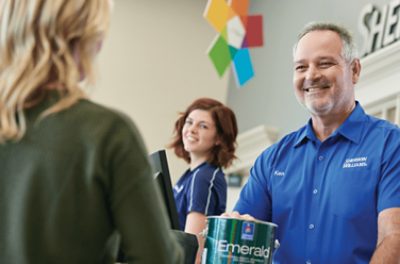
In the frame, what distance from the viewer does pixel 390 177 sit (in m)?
1.93

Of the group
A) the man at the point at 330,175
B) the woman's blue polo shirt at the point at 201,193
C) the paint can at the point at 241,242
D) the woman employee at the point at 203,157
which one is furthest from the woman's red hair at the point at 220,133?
the paint can at the point at 241,242

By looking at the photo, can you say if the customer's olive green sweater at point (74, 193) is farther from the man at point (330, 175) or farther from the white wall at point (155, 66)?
the white wall at point (155, 66)

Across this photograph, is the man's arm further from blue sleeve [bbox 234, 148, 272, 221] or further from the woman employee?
the woman employee

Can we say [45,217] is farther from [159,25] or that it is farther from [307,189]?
[159,25]

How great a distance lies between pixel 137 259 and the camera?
1.02 meters

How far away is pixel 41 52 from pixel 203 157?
6.36 ft

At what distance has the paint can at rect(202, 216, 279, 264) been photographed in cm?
153

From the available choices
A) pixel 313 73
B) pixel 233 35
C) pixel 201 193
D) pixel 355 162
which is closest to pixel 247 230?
pixel 355 162

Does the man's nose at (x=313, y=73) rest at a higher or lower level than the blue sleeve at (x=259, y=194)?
higher

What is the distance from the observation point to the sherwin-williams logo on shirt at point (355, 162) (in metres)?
2.01

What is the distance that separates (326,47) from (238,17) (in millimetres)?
1801

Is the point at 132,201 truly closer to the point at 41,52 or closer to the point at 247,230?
the point at 41,52

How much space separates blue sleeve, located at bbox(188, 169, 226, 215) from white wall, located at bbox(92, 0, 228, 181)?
8.47ft

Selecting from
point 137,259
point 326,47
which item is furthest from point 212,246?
point 326,47
